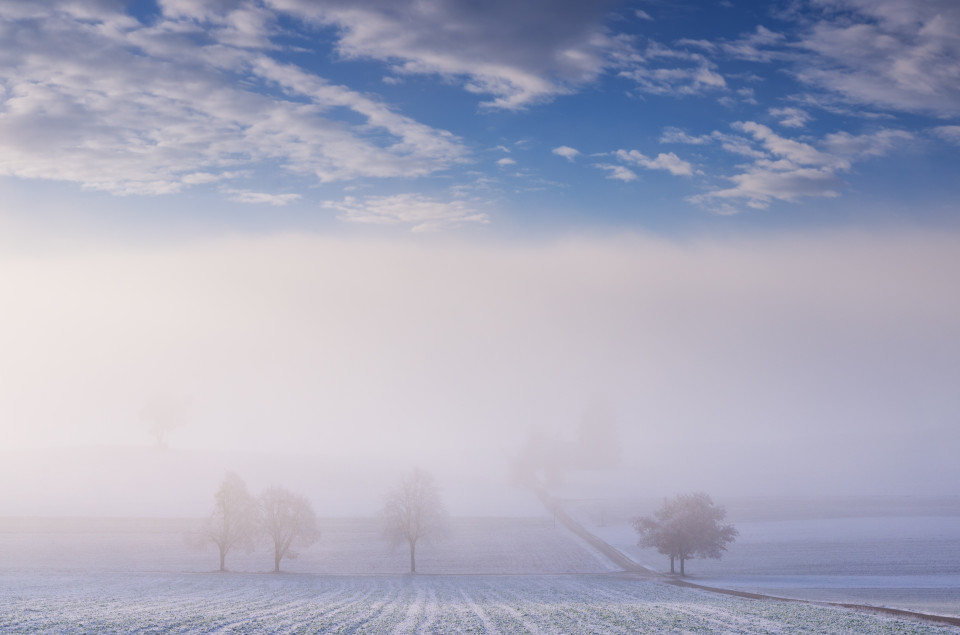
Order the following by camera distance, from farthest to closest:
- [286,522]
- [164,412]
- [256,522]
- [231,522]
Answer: [164,412]
[256,522]
[286,522]
[231,522]

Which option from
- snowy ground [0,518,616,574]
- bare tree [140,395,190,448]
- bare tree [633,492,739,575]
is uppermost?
bare tree [140,395,190,448]

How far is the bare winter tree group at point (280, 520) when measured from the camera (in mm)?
62156

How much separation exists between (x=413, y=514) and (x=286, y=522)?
450 inches

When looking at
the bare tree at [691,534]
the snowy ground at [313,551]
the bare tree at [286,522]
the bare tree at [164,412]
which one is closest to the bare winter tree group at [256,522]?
the bare tree at [286,522]

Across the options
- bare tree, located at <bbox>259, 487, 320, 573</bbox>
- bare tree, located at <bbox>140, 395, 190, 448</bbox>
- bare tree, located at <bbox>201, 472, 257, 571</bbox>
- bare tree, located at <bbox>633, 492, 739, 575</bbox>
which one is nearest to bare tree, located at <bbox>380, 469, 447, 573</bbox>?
bare tree, located at <bbox>259, 487, 320, 573</bbox>

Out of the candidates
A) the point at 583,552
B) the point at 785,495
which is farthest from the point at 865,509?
the point at 583,552

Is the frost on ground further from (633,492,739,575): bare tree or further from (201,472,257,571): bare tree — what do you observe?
(201,472,257,571): bare tree

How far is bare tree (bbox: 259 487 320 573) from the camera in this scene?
6259 centimetres

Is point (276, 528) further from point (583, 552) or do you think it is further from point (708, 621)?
point (708, 621)

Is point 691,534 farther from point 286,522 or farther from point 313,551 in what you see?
point 313,551

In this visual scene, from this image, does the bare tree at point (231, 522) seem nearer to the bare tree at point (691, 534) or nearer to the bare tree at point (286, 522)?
the bare tree at point (286, 522)

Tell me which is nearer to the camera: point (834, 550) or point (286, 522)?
point (286, 522)

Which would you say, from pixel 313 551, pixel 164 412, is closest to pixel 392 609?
pixel 313 551

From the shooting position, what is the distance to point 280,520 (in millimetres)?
63031
